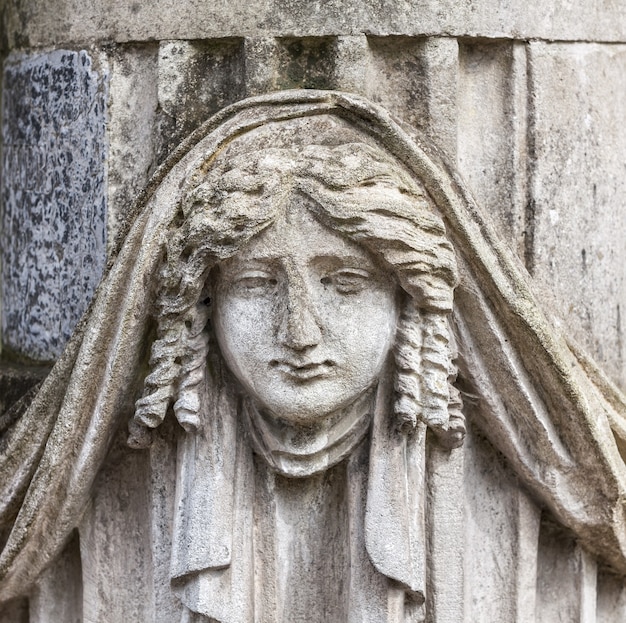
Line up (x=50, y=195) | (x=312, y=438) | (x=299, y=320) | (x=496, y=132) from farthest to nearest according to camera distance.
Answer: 1. (x=50, y=195)
2. (x=496, y=132)
3. (x=312, y=438)
4. (x=299, y=320)

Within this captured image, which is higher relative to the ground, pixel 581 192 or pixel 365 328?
pixel 581 192

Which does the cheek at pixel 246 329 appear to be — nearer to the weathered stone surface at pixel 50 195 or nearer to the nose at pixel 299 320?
the nose at pixel 299 320

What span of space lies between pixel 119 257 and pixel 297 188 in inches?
16.9

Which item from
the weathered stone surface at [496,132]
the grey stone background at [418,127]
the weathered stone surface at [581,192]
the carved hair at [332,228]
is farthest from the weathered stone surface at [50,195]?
the weathered stone surface at [581,192]

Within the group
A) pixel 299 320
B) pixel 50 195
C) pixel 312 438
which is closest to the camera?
pixel 299 320

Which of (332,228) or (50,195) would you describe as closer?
(332,228)

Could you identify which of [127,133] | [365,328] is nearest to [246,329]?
[365,328]

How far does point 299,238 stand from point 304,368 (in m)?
0.25

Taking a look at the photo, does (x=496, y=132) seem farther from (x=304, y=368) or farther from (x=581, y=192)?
(x=304, y=368)

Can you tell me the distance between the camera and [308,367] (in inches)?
112

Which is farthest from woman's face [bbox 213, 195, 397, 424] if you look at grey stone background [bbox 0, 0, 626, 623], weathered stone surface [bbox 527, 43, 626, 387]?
weathered stone surface [bbox 527, 43, 626, 387]

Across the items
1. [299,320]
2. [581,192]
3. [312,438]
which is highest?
[581,192]

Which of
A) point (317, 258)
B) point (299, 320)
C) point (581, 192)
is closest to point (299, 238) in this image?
point (317, 258)

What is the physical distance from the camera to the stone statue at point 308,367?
2832mm
